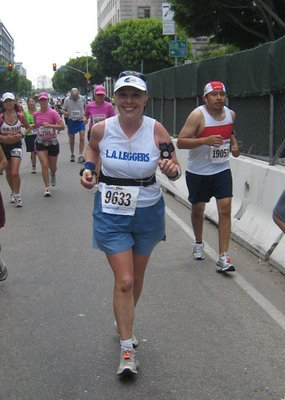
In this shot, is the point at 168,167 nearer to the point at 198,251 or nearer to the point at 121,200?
the point at 121,200

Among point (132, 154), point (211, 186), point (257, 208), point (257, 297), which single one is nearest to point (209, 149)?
point (211, 186)

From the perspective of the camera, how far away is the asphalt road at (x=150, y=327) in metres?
3.48

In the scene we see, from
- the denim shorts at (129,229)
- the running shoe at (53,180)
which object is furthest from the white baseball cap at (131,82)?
the running shoe at (53,180)

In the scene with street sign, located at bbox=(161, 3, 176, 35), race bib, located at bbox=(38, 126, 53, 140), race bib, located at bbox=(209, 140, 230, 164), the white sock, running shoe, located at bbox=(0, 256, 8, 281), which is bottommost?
running shoe, located at bbox=(0, 256, 8, 281)

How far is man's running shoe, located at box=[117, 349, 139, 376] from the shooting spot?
3.51 metres

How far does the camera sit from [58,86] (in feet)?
531

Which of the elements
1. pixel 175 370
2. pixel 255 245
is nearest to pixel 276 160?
pixel 255 245

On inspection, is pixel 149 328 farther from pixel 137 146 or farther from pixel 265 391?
pixel 137 146

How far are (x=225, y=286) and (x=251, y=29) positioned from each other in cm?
2582

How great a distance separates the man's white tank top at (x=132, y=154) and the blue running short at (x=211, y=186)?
89.0 inches

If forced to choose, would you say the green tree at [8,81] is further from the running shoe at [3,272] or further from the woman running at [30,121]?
the running shoe at [3,272]

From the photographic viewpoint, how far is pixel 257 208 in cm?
705

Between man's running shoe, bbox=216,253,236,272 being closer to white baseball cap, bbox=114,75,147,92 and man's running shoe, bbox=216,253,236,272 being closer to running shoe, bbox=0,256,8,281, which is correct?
running shoe, bbox=0,256,8,281

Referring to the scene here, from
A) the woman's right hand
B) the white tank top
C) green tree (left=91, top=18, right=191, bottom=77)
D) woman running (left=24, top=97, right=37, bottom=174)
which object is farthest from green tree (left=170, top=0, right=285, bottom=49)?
the woman's right hand
